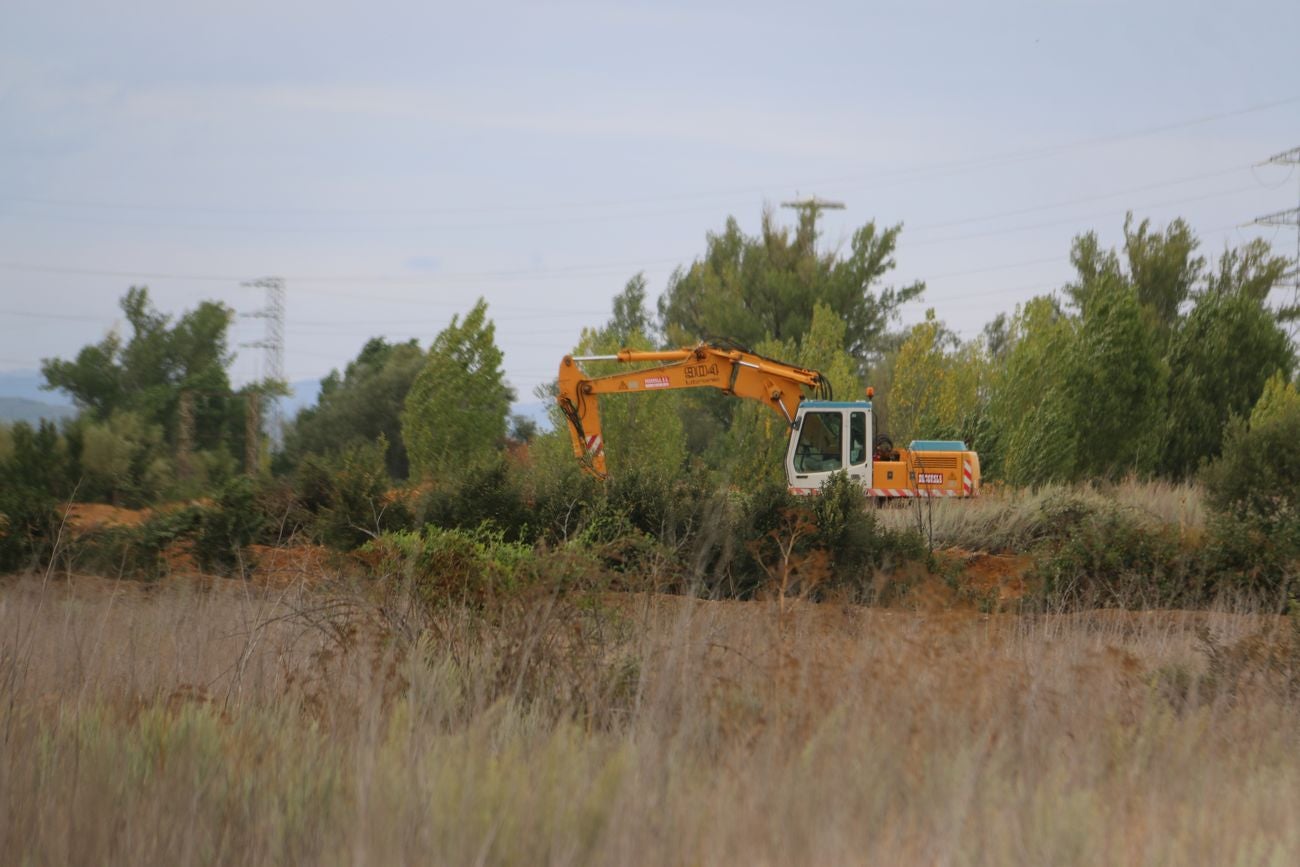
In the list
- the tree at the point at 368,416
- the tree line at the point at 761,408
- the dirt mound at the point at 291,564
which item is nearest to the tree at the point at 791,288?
the tree line at the point at 761,408

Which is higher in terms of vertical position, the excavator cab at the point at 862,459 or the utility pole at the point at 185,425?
the utility pole at the point at 185,425

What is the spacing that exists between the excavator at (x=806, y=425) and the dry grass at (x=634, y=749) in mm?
14011

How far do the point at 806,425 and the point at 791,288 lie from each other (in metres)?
24.6

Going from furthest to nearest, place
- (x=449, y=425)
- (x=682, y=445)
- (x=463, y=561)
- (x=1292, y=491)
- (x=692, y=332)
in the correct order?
(x=692, y=332)
(x=682, y=445)
(x=449, y=425)
(x=1292, y=491)
(x=463, y=561)

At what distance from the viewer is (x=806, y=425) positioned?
21391 millimetres

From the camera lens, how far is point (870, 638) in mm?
6531

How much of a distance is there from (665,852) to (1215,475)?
12502 millimetres

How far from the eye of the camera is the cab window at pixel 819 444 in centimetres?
2122

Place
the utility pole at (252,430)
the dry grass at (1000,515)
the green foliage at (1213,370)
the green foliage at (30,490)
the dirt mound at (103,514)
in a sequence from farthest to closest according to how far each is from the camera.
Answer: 1. the utility pole at (252,430)
2. the green foliage at (1213,370)
3. the dry grass at (1000,515)
4. the dirt mound at (103,514)
5. the green foliage at (30,490)

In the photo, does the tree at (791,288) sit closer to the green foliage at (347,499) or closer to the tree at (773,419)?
the tree at (773,419)

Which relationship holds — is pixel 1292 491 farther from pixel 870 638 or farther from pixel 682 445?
pixel 682 445

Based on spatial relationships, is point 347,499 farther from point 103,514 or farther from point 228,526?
point 103,514

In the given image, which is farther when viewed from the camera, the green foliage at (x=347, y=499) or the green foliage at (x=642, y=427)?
the green foliage at (x=642, y=427)

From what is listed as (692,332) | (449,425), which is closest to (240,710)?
(449,425)
